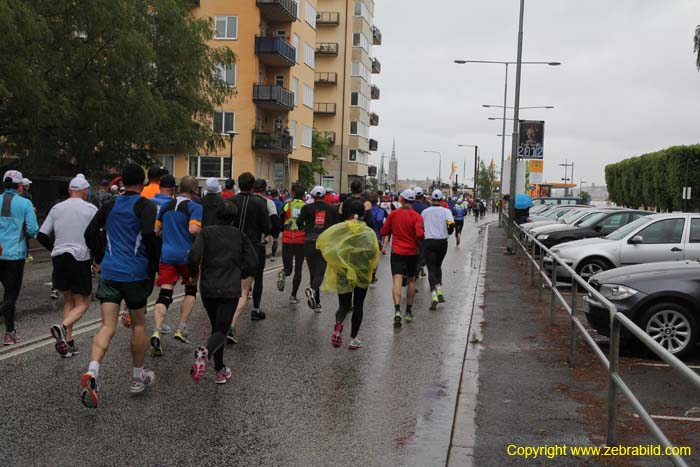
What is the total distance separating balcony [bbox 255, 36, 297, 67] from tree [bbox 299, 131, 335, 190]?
14547mm

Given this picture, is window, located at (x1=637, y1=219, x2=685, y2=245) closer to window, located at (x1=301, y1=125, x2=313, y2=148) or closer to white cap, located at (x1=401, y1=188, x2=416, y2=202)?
white cap, located at (x1=401, y1=188, x2=416, y2=202)

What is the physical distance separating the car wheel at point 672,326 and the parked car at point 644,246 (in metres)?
5.85

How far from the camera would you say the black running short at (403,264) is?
11.3 meters

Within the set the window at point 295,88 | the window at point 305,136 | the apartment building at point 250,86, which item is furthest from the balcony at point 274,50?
the window at point 305,136

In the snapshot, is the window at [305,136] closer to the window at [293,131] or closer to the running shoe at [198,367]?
the window at [293,131]

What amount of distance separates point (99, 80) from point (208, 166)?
2595cm

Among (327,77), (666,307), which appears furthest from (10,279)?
(327,77)

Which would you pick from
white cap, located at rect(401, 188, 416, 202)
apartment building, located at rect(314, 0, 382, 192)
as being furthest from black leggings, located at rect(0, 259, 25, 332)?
apartment building, located at rect(314, 0, 382, 192)

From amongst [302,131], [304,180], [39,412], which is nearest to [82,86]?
[39,412]

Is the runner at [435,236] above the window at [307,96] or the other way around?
the other way around

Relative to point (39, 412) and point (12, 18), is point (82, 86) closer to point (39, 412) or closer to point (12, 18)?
point (12, 18)

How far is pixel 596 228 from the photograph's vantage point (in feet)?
67.0

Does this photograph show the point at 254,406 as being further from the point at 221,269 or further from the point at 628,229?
the point at 628,229

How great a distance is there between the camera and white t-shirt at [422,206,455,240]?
1268cm
